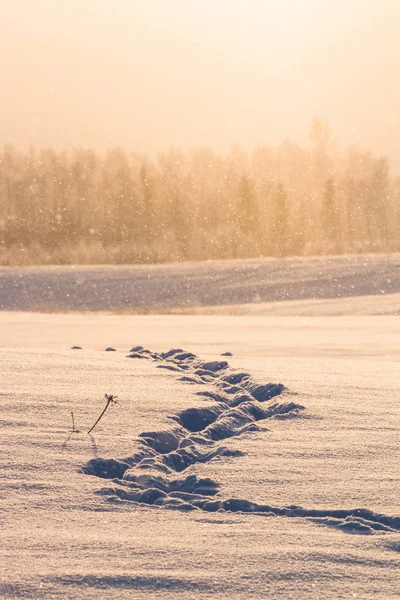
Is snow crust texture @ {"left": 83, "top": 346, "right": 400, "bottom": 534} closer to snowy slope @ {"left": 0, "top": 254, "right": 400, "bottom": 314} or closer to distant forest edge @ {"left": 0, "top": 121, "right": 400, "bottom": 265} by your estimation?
snowy slope @ {"left": 0, "top": 254, "right": 400, "bottom": 314}

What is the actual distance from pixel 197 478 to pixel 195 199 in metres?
34.5

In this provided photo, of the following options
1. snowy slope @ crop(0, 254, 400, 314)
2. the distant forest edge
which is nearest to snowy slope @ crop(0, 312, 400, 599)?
snowy slope @ crop(0, 254, 400, 314)

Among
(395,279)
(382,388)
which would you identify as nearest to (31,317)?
(382,388)

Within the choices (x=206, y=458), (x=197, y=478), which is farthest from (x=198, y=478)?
(x=206, y=458)

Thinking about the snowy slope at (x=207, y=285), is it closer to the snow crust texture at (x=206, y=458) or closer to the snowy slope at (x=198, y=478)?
the snowy slope at (x=198, y=478)

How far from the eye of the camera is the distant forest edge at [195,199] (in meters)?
34.9

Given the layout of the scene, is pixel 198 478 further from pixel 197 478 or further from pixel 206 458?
pixel 206 458

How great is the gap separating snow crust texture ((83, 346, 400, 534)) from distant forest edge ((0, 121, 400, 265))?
96.5ft

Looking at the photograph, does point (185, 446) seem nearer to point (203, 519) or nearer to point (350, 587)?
point (203, 519)

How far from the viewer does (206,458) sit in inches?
106

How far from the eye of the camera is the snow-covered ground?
1.78 metres

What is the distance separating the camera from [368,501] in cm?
226

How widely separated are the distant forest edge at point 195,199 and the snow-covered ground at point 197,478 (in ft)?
96.2

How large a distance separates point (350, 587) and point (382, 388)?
2.11 meters
